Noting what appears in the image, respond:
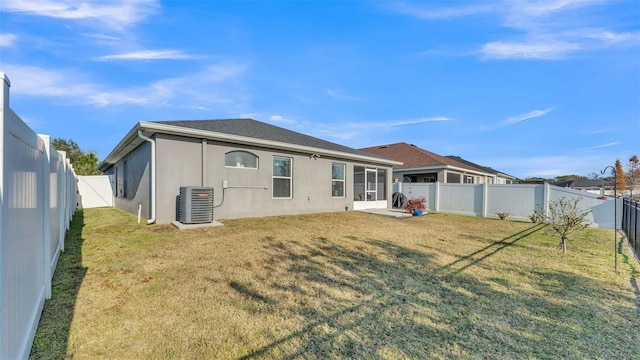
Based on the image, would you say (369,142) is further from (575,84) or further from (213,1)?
(213,1)

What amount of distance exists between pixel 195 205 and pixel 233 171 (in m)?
1.96

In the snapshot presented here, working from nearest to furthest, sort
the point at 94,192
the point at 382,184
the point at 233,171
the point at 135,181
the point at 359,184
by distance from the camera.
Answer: the point at 233,171 → the point at 135,181 → the point at 359,184 → the point at 382,184 → the point at 94,192

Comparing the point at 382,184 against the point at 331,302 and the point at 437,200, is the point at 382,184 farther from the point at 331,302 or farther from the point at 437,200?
the point at 331,302

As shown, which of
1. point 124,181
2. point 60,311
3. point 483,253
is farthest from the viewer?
point 124,181

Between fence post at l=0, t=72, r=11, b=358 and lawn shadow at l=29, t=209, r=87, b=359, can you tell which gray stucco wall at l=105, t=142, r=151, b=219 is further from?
fence post at l=0, t=72, r=11, b=358

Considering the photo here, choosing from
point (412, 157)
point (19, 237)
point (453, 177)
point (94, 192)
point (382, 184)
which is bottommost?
point (94, 192)

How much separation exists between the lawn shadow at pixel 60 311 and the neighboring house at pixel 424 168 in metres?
14.6

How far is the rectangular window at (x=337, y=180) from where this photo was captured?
12562 millimetres

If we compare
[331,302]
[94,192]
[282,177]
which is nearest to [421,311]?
[331,302]

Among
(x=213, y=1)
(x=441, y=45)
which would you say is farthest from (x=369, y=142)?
(x=213, y=1)

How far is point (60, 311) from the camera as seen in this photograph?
288 cm

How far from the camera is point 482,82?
1126 cm

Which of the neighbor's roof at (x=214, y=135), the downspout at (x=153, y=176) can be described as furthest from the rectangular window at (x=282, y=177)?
the downspout at (x=153, y=176)

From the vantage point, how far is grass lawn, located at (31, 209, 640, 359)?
2.37 metres
